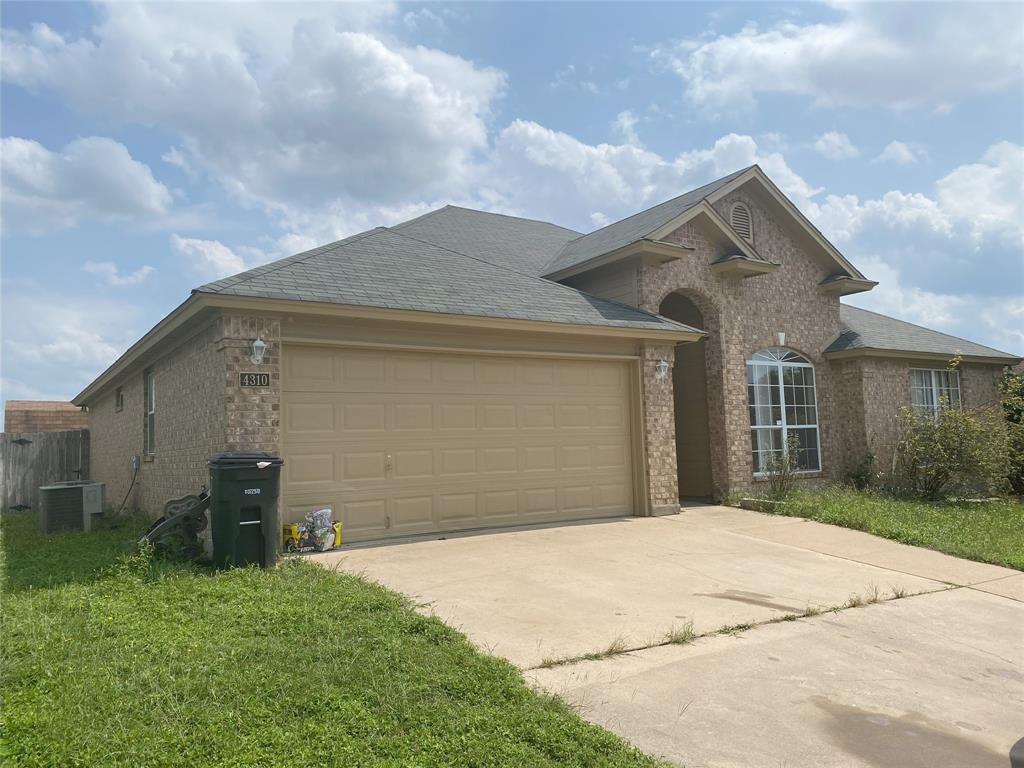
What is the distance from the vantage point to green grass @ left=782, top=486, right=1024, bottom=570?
9.84m

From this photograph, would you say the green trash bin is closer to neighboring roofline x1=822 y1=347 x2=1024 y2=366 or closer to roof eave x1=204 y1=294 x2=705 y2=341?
roof eave x1=204 y1=294 x2=705 y2=341

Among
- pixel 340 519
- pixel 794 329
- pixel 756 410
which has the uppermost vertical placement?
pixel 794 329

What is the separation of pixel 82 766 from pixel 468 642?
8.46ft

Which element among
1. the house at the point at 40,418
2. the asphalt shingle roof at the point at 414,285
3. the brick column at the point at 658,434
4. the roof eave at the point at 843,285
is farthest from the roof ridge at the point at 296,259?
the house at the point at 40,418

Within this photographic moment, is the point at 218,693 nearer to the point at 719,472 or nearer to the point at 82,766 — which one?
the point at 82,766

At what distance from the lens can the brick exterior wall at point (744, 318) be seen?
1438cm

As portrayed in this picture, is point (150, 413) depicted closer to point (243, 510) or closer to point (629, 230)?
point (243, 510)

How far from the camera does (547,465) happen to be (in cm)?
1123

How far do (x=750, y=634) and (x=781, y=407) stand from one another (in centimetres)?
1065

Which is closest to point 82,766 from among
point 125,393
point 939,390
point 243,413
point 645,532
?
point 243,413

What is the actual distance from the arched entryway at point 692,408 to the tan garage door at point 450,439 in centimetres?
344

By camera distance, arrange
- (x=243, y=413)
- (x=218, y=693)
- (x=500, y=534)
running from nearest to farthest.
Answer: (x=218, y=693), (x=243, y=413), (x=500, y=534)

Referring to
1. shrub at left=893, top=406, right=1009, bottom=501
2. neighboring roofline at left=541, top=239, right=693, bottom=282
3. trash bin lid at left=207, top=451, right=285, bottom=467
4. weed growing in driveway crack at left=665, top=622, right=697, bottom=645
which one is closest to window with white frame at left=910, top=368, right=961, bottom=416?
shrub at left=893, top=406, right=1009, bottom=501

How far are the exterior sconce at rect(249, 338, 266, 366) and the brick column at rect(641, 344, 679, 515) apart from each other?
624cm
